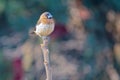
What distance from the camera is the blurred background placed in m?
3.11

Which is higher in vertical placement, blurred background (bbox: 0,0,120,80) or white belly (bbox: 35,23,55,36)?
white belly (bbox: 35,23,55,36)

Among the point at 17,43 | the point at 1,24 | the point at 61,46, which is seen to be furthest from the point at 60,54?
the point at 1,24

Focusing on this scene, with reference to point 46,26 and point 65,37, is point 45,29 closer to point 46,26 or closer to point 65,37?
point 46,26

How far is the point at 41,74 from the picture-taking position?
134 inches

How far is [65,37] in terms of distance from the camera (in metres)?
3.70

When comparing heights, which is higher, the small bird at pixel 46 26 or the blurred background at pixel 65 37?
the small bird at pixel 46 26

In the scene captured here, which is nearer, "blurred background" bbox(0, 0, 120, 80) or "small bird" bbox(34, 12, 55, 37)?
"small bird" bbox(34, 12, 55, 37)

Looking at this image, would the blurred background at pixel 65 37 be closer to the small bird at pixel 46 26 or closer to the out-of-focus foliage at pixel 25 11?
the out-of-focus foliage at pixel 25 11

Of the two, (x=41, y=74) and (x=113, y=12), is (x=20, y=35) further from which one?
(x=113, y=12)

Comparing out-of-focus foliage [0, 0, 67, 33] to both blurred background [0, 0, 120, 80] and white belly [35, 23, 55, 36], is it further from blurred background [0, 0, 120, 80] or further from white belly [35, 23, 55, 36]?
white belly [35, 23, 55, 36]

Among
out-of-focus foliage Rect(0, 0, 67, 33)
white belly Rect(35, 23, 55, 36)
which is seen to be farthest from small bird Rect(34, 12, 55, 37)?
out-of-focus foliage Rect(0, 0, 67, 33)

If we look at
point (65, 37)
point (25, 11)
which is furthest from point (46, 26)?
point (65, 37)

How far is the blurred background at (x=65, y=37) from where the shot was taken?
311cm

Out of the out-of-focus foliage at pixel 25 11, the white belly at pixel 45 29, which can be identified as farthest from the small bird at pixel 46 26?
the out-of-focus foliage at pixel 25 11
